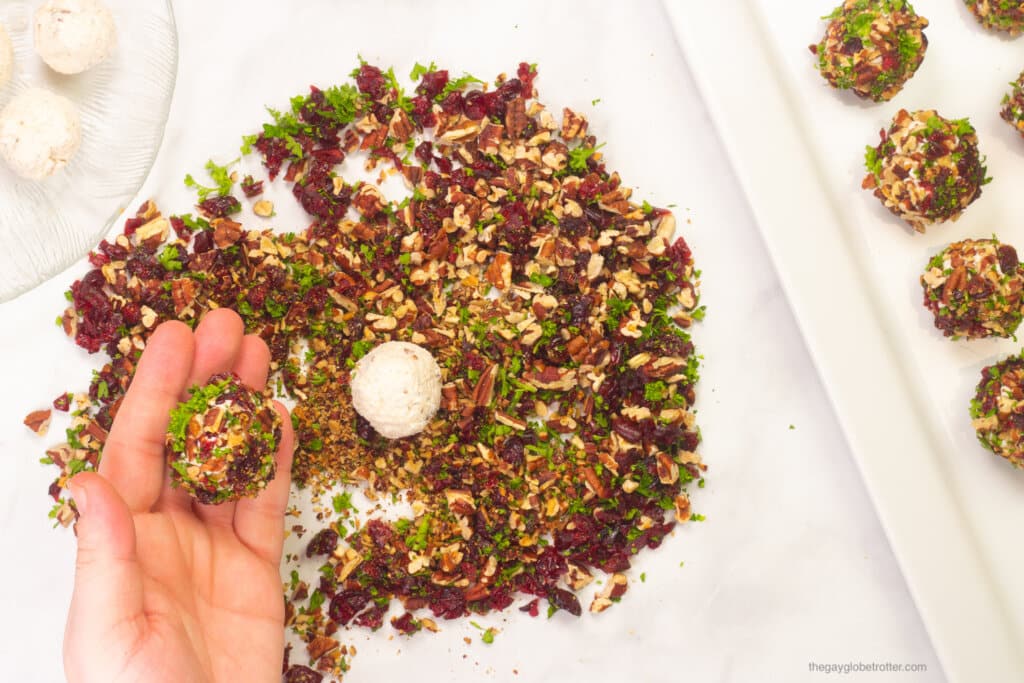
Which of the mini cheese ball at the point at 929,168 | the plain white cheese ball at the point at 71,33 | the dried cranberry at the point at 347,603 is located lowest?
the dried cranberry at the point at 347,603

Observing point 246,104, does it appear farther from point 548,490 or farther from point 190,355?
point 548,490

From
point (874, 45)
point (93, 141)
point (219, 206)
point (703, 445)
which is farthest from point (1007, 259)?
point (93, 141)

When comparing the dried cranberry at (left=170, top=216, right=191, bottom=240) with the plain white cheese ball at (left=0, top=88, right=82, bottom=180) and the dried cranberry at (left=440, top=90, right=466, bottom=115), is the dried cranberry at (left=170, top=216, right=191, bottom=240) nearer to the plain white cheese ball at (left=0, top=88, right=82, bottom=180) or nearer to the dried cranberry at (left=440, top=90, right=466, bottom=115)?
the plain white cheese ball at (left=0, top=88, right=82, bottom=180)

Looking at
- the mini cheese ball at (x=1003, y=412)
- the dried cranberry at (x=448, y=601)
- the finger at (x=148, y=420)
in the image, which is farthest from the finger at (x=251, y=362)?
the mini cheese ball at (x=1003, y=412)

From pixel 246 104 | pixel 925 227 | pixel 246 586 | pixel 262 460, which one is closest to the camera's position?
pixel 262 460

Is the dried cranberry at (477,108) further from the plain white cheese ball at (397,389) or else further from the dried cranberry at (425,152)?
the plain white cheese ball at (397,389)

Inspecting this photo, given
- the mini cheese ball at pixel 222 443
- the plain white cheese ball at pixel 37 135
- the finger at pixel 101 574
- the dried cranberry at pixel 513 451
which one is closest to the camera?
the finger at pixel 101 574

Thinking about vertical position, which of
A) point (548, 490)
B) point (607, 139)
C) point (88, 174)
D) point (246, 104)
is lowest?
point (548, 490)

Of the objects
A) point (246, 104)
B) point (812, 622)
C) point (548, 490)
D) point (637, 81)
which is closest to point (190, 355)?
point (246, 104)
